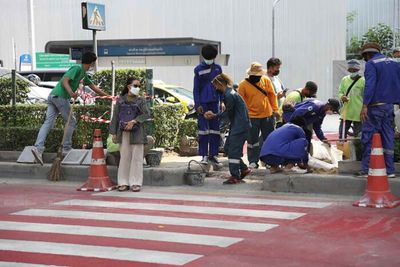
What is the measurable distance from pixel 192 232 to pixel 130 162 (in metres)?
2.98

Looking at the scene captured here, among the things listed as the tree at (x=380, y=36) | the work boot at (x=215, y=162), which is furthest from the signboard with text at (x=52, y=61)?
the tree at (x=380, y=36)

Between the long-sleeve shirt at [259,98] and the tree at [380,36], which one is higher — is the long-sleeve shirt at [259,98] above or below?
below

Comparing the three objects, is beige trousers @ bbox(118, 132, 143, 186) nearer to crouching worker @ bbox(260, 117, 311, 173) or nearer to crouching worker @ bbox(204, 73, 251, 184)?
crouching worker @ bbox(204, 73, 251, 184)

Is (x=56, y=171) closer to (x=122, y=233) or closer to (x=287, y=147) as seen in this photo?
(x=287, y=147)

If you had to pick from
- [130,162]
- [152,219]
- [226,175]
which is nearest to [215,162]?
[226,175]

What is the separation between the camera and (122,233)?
6660mm

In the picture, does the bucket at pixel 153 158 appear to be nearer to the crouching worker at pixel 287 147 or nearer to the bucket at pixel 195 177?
the bucket at pixel 195 177

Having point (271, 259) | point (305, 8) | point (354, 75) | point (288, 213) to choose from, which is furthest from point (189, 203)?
point (305, 8)

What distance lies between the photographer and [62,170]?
10.5 meters

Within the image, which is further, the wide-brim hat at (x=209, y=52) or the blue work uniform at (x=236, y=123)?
the wide-brim hat at (x=209, y=52)

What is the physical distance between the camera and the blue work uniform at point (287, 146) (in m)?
8.96

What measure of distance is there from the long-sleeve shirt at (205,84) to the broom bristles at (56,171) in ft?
8.15

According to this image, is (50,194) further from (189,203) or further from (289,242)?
(289,242)

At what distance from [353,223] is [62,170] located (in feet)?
17.8
